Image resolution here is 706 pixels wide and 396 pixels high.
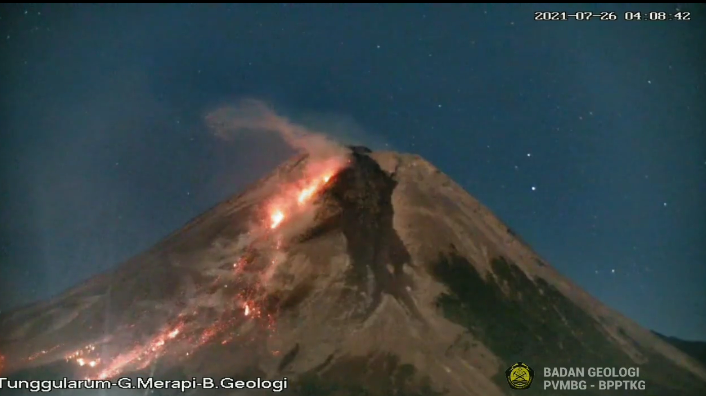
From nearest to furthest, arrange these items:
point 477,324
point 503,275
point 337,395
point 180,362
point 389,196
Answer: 1. point 337,395
2. point 180,362
3. point 477,324
4. point 503,275
5. point 389,196

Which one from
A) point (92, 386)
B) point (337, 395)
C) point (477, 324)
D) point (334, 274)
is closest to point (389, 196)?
point (334, 274)

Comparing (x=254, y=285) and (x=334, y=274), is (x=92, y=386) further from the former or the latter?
(x=334, y=274)

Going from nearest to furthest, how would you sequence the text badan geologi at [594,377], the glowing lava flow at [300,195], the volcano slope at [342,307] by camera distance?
the text badan geologi at [594,377] → the volcano slope at [342,307] → the glowing lava flow at [300,195]

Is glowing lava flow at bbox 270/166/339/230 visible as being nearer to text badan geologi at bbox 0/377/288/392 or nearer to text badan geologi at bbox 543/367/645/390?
text badan geologi at bbox 0/377/288/392

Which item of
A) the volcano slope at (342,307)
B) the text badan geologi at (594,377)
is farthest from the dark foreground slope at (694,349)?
the text badan geologi at (594,377)

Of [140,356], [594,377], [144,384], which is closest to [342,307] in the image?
[140,356]

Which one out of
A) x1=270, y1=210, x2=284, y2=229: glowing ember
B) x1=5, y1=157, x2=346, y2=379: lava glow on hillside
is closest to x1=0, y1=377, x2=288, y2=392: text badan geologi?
x1=5, y1=157, x2=346, y2=379: lava glow on hillside

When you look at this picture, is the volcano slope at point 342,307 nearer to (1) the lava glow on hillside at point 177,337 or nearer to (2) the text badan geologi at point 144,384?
(1) the lava glow on hillside at point 177,337
